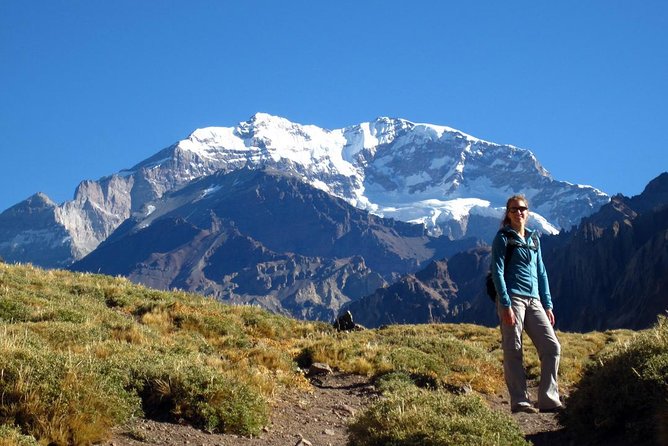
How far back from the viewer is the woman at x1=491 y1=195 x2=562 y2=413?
1125 centimetres

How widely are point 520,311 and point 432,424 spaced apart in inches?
129

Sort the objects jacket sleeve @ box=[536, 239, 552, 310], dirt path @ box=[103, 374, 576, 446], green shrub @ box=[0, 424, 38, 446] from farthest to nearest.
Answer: jacket sleeve @ box=[536, 239, 552, 310]
dirt path @ box=[103, 374, 576, 446]
green shrub @ box=[0, 424, 38, 446]

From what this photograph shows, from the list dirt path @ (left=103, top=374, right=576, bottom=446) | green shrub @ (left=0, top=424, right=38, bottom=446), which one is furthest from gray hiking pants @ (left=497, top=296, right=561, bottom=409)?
green shrub @ (left=0, top=424, right=38, bottom=446)

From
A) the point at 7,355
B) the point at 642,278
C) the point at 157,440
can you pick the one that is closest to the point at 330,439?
the point at 157,440

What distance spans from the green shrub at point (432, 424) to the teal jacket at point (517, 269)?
2064mm

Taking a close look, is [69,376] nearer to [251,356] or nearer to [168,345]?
[168,345]

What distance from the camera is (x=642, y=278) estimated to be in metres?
184

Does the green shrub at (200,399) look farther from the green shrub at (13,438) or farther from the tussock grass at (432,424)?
the green shrub at (13,438)

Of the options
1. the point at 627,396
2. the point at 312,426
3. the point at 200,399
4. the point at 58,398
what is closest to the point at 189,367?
the point at 200,399

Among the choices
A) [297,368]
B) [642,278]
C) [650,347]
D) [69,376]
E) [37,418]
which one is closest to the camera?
[37,418]

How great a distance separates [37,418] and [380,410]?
13.9ft

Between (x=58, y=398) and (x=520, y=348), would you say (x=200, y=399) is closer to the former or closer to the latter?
(x=58, y=398)

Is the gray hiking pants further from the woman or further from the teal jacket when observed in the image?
the teal jacket

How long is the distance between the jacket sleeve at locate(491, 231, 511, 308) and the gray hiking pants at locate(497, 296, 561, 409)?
10.0 inches
